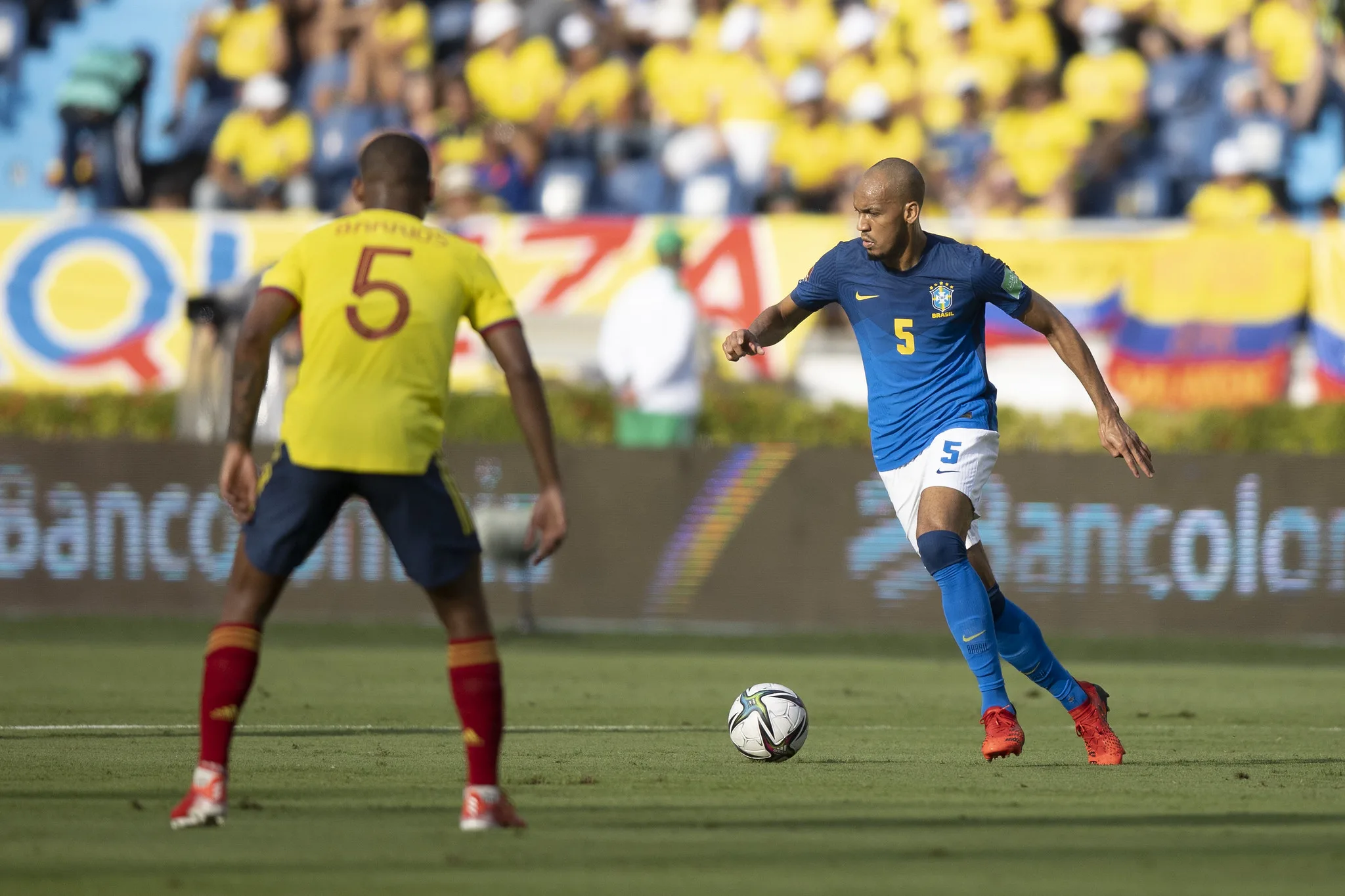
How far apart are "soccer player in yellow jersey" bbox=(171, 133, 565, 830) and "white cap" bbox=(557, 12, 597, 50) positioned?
16.2 metres

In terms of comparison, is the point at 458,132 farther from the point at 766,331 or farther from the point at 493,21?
the point at 766,331

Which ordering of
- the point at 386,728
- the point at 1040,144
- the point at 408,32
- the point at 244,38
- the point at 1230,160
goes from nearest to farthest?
the point at 386,728, the point at 1230,160, the point at 1040,144, the point at 408,32, the point at 244,38

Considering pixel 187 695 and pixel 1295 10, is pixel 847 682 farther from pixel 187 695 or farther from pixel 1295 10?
pixel 1295 10

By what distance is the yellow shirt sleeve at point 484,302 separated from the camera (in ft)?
19.3

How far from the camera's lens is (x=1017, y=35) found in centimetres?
2117

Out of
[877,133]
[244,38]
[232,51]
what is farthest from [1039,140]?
[232,51]

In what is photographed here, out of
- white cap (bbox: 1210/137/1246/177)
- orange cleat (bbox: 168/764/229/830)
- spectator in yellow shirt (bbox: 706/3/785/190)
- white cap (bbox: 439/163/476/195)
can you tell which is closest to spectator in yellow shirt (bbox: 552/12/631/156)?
spectator in yellow shirt (bbox: 706/3/785/190)

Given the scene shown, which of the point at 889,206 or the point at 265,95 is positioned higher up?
the point at 265,95

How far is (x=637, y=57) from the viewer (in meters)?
22.3

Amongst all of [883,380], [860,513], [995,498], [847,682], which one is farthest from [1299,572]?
[883,380]

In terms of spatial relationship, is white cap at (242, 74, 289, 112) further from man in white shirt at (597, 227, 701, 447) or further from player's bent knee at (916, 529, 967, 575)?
player's bent knee at (916, 529, 967, 575)

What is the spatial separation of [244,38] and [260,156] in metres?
1.88

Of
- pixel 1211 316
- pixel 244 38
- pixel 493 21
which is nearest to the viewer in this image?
pixel 1211 316

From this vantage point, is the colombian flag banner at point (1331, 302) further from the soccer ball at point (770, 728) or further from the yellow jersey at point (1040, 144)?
the soccer ball at point (770, 728)
